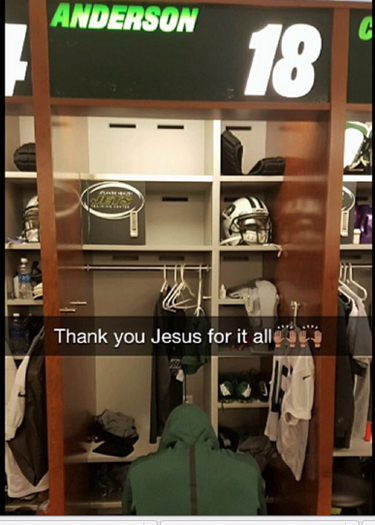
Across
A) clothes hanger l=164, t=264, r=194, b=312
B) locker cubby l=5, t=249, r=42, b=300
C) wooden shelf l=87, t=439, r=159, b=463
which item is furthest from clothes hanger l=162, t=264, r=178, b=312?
wooden shelf l=87, t=439, r=159, b=463

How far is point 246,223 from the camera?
4.76 ft

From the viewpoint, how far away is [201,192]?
165cm

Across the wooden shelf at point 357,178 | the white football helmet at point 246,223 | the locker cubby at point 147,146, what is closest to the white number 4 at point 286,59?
the wooden shelf at point 357,178

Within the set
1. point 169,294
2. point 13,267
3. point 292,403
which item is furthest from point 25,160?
point 292,403

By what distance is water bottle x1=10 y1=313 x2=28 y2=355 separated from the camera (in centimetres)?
130

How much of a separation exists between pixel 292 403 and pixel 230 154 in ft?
3.39

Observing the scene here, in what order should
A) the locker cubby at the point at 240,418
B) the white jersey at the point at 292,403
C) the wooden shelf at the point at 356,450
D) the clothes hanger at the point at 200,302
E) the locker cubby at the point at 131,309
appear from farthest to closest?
the locker cubby at the point at 240,418
the locker cubby at the point at 131,309
the clothes hanger at the point at 200,302
the wooden shelf at the point at 356,450
the white jersey at the point at 292,403

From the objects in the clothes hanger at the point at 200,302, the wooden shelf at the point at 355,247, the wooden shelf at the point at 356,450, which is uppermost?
the wooden shelf at the point at 355,247

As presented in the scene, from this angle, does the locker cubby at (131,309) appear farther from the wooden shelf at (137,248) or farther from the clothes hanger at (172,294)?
the wooden shelf at (137,248)

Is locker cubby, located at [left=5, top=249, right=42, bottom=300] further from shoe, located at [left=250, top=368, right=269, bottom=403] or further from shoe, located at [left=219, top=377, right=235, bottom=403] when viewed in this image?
shoe, located at [left=250, top=368, right=269, bottom=403]

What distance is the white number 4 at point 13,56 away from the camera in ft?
2.60

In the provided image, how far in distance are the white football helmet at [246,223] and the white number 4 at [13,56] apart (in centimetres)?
94

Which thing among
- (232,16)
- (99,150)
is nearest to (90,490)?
(99,150)

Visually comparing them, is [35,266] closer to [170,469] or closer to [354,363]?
[170,469]
